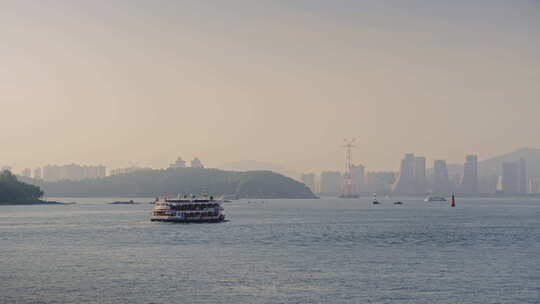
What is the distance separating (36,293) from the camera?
5778 centimetres

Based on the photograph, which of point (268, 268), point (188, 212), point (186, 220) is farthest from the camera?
point (188, 212)

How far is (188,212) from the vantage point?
15525cm

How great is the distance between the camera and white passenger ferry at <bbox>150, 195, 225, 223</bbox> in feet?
508

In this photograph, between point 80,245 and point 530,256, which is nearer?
point 530,256

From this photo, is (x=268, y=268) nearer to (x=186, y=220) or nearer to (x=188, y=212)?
(x=186, y=220)

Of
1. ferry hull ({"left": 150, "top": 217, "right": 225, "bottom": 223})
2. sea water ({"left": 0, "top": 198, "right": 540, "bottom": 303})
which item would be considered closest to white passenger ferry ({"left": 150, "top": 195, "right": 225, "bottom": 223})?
ferry hull ({"left": 150, "top": 217, "right": 225, "bottom": 223})

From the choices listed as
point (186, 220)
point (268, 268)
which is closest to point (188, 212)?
A: point (186, 220)

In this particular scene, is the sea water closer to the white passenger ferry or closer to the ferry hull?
the ferry hull

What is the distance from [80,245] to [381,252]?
42.1m

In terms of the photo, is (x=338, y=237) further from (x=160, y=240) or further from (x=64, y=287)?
(x=64, y=287)

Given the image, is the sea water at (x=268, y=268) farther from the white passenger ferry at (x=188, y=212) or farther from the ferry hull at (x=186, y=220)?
the white passenger ferry at (x=188, y=212)

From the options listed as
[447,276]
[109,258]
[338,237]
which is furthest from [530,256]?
[109,258]

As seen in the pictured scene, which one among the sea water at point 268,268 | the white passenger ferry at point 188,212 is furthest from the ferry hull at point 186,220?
the sea water at point 268,268

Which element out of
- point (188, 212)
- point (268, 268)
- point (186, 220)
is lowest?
point (268, 268)
